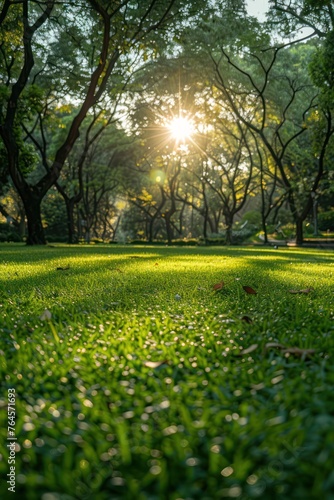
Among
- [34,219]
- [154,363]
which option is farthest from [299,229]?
[154,363]

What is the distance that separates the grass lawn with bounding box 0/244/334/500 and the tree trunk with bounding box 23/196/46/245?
43.6 ft

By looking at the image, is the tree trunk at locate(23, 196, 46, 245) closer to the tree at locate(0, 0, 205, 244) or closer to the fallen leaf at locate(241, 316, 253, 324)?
the tree at locate(0, 0, 205, 244)

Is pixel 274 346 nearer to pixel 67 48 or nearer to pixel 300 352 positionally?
pixel 300 352

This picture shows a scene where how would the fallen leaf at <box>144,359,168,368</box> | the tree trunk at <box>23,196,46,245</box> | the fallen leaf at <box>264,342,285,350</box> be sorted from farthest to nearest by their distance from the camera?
the tree trunk at <box>23,196,46,245</box>, the fallen leaf at <box>264,342,285,350</box>, the fallen leaf at <box>144,359,168,368</box>

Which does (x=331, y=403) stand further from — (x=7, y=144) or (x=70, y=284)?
(x=7, y=144)

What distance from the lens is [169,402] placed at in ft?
4.58

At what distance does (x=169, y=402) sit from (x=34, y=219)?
50.4ft

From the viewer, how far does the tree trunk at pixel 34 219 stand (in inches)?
612

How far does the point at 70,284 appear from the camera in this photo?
4.30 m

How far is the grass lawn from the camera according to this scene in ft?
3.26

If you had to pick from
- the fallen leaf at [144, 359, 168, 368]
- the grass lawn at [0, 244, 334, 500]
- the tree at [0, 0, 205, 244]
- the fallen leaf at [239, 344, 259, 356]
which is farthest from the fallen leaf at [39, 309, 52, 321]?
the tree at [0, 0, 205, 244]

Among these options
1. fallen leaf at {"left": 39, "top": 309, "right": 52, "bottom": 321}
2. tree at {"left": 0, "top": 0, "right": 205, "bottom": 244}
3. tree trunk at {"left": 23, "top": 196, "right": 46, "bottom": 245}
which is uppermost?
tree at {"left": 0, "top": 0, "right": 205, "bottom": 244}

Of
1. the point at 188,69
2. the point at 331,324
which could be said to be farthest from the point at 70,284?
the point at 188,69

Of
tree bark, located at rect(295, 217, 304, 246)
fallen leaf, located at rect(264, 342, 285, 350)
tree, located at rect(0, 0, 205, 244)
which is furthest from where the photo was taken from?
tree bark, located at rect(295, 217, 304, 246)
